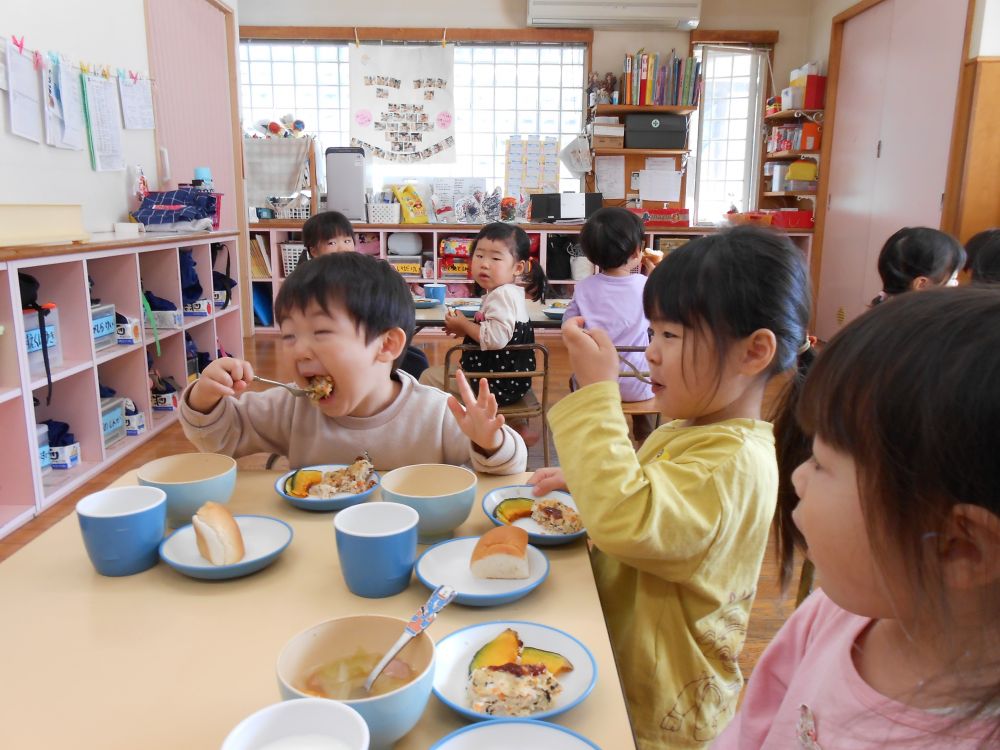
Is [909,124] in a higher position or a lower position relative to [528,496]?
higher

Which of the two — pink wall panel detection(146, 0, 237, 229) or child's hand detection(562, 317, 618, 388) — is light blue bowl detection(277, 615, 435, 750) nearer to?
child's hand detection(562, 317, 618, 388)

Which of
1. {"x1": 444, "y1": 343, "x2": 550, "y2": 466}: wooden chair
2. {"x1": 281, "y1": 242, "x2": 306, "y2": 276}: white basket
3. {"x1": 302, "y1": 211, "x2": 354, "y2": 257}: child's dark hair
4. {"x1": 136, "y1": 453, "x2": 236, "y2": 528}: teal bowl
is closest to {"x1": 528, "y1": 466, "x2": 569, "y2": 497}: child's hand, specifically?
{"x1": 136, "y1": 453, "x2": 236, "y2": 528}: teal bowl

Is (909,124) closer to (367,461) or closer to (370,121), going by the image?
(370,121)

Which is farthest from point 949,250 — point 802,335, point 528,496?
point 528,496

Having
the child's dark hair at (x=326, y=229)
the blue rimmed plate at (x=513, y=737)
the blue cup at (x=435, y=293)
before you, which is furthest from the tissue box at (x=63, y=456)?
the blue rimmed plate at (x=513, y=737)

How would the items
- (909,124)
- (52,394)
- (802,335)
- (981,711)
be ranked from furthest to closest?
1. (909,124)
2. (52,394)
3. (802,335)
4. (981,711)

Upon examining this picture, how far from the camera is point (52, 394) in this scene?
3.15 meters

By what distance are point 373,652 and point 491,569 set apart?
0.74ft

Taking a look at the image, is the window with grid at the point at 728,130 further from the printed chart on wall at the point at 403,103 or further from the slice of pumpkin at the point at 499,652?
the slice of pumpkin at the point at 499,652

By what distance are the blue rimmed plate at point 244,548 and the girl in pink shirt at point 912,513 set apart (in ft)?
2.10

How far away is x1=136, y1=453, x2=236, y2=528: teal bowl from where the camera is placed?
41.7 inches

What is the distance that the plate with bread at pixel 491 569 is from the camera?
86 cm

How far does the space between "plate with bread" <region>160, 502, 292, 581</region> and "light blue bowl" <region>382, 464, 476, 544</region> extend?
0.56 ft

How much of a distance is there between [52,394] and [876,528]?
3385 millimetres
